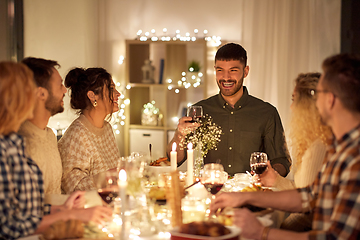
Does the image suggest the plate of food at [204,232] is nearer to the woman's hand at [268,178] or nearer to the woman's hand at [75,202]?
the woman's hand at [75,202]

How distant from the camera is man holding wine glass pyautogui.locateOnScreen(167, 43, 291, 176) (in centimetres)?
278

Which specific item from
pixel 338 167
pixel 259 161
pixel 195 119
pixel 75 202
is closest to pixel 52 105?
pixel 75 202

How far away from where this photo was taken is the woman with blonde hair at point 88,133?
7.20 feet

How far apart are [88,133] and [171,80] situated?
9.82ft

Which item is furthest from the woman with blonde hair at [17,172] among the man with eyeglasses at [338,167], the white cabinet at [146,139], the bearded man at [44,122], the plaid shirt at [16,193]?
the white cabinet at [146,139]

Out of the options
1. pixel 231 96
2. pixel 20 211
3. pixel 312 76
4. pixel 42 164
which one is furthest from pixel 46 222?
pixel 231 96

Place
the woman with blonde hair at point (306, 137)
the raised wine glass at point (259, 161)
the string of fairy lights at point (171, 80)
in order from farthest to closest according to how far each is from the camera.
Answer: the string of fairy lights at point (171, 80) < the raised wine glass at point (259, 161) < the woman with blonde hair at point (306, 137)

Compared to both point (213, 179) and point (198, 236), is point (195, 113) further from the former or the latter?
point (198, 236)

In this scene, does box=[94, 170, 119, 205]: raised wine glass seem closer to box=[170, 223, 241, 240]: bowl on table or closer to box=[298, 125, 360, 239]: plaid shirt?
box=[170, 223, 241, 240]: bowl on table

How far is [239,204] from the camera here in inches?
61.3

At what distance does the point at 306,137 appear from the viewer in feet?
5.71

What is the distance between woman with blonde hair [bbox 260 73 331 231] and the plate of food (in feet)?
1.66

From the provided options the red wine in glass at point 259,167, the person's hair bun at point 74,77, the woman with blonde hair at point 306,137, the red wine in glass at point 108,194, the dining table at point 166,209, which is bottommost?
the dining table at point 166,209

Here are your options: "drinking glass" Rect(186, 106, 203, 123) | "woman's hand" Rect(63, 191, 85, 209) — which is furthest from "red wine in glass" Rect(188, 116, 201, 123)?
"woman's hand" Rect(63, 191, 85, 209)
